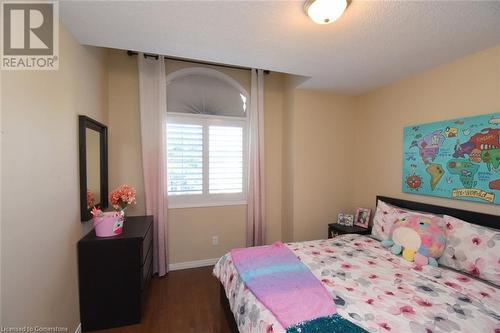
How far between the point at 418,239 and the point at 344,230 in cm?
90

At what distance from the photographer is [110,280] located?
70.6 inches

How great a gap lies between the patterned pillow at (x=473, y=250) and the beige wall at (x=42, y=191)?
290cm

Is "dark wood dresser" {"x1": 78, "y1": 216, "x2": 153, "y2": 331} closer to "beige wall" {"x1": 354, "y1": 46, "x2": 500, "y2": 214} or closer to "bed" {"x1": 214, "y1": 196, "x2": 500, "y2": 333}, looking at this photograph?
"bed" {"x1": 214, "y1": 196, "x2": 500, "y2": 333}

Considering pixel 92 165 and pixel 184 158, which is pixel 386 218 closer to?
pixel 184 158

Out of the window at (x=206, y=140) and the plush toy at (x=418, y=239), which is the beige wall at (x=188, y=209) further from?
the plush toy at (x=418, y=239)

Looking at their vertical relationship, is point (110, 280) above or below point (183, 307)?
above

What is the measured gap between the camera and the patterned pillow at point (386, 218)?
215cm

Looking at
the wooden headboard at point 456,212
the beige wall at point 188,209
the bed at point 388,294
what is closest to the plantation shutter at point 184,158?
the beige wall at point 188,209

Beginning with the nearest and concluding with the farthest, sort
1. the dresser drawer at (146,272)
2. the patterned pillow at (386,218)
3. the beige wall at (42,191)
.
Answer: the beige wall at (42,191), the dresser drawer at (146,272), the patterned pillow at (386,218)

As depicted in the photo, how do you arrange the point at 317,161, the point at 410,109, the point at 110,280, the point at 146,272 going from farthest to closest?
1. the point at 317,161
2. the point at 410,109
3. the point at 146,272
4. the point at 110,280

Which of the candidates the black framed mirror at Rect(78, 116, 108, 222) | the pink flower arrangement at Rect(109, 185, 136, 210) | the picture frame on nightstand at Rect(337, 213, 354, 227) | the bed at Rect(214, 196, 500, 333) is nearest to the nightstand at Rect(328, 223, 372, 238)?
the picture frame on nightstand at Rect(337, 213, 354, 227)

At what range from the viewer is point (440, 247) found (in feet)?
5.75

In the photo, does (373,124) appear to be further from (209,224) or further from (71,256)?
(71,256)

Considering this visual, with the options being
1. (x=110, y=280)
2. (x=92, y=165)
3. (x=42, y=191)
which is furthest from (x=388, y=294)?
(x=92, y=165)
